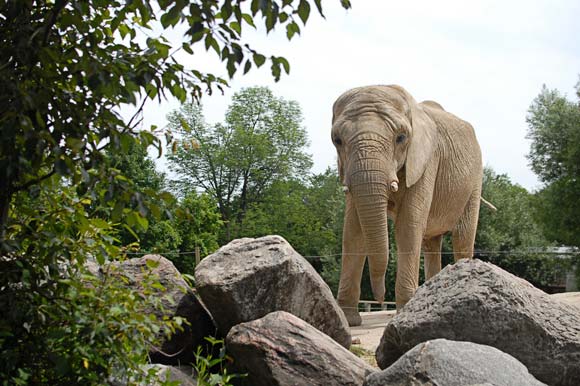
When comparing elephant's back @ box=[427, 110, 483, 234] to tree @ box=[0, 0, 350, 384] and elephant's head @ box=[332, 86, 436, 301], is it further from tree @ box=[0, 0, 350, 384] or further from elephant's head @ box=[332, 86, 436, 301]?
tree @ box=[0, 0, 350, 384]

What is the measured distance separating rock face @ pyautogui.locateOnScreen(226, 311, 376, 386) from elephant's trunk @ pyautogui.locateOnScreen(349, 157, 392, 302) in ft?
11.6

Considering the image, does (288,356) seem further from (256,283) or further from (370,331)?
(370,331)

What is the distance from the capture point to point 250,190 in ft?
132

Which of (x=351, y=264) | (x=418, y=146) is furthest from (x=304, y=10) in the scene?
(x=351, y=264)

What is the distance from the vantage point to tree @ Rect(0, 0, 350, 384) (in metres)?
3.39

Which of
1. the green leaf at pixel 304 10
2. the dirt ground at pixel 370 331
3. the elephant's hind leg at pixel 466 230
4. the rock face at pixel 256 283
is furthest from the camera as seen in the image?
the elephant's hind leg at pixel 466 230

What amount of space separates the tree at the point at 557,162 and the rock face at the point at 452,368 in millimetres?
20359

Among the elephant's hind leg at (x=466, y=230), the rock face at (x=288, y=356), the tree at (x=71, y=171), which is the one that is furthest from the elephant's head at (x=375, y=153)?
the tree at (x=71, y=171)

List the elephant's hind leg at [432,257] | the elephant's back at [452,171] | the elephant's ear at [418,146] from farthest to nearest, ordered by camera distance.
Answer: the elephant's hind leg at [432,257] < the elephant's back at [452,171] < the elephant's ear at [418,146]

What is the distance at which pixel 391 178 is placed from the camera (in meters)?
9.82

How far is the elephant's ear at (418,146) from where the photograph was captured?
1025 cm

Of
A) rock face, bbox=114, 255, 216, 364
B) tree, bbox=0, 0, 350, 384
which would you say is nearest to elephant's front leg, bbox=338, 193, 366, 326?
rock face, bbox=114, 255, 216, 364

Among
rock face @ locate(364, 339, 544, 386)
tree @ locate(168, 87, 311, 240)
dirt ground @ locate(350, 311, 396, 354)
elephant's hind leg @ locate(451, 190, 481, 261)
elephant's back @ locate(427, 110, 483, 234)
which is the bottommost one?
→ rock face @ locate(364, 339, 544, 386)

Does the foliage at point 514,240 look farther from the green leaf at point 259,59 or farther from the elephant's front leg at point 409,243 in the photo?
the green leaf at point 259,59
